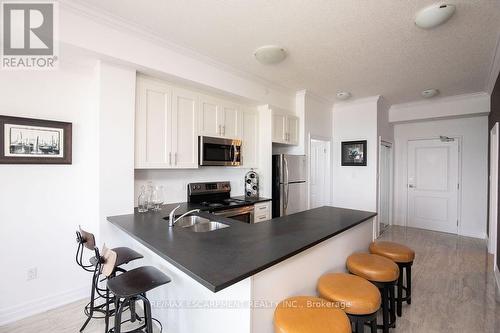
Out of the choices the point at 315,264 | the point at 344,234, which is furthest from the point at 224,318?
the point at 344,234

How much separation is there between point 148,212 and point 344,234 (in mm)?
2018

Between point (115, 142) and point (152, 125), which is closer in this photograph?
point (115, 142)

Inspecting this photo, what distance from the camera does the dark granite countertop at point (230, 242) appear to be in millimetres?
1146

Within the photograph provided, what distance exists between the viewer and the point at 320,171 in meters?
4.98

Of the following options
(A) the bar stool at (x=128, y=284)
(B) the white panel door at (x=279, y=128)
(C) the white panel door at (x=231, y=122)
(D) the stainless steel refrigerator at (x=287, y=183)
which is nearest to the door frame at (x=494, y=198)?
(D) the stainless steel refrigerator at (x=287, y=183)

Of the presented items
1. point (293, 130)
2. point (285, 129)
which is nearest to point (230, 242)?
point (285, 129)

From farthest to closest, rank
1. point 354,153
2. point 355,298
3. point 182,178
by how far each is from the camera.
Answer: point 354,153 → point 182,178 → point 355,298

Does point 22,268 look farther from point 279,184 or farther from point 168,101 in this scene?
point 279,184

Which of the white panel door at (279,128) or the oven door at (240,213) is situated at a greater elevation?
the white panel door at (279,128)

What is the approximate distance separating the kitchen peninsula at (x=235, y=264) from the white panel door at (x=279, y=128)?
1.88 meters

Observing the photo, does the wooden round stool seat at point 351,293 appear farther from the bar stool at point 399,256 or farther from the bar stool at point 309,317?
the bar stool at point 399,256

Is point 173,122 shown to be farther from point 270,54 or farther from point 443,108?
point 443,108

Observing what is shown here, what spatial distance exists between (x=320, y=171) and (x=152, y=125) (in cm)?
356

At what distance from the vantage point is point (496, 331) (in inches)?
80.7
